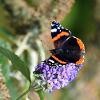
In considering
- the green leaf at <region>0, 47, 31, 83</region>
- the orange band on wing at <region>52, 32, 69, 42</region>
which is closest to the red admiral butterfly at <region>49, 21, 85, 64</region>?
the orange band on wing at <region>52, 32, 69, 42</region>

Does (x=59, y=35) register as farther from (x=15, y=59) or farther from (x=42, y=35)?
(x=42, y=35)

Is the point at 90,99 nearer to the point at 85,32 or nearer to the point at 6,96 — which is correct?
the point at 85,32

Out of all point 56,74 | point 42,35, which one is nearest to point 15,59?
point 56,74

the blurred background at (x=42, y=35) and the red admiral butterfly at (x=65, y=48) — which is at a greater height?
the blurred background at (x=42, y=35)

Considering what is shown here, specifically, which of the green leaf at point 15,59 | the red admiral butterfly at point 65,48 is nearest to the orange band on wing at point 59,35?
the red admiral butterfly at point 65,48

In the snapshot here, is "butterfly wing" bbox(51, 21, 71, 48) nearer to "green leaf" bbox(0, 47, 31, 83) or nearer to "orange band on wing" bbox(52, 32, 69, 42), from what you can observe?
"orange band on wing" bbox(52, 32, 69, 42)

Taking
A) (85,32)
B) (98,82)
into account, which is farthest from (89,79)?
(85,32)

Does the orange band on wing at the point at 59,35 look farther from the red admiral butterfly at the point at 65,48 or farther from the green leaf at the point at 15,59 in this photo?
the green leaf at the point at 15,59

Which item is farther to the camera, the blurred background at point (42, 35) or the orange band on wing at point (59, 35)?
the blurred background at point (42, 35)
